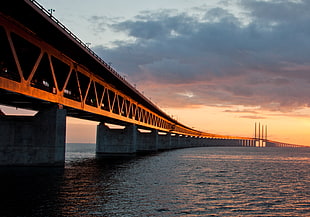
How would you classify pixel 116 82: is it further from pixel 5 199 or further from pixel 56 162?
pixel 5 199

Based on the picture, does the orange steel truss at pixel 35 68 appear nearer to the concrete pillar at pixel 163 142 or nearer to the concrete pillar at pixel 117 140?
the concrete pillar at pixel 117 140

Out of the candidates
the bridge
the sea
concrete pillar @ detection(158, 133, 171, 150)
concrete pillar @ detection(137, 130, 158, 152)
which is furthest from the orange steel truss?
concrete pillar @ detection(158, 133, 171, 150)

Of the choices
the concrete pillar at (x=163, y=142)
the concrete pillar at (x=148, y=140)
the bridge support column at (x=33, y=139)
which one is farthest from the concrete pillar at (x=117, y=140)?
the concrete pillar at (x=163, y=142)

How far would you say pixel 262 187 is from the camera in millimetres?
33750

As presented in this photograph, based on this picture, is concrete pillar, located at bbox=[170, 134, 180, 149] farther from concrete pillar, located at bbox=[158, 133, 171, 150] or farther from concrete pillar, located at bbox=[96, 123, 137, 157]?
concrete pillar, located at bbox=[96, 123, 137, 157]

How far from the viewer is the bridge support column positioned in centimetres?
4112

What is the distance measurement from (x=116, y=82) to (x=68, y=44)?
22.9 meters

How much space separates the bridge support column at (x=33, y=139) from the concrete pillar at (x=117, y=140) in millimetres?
44036

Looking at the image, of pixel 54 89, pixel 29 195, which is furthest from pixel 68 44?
pixel 29 195

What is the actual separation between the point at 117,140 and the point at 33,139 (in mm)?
46493

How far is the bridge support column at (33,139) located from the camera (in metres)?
41.1

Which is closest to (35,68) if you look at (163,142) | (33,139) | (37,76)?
(33,139)

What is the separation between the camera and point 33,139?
4128cm

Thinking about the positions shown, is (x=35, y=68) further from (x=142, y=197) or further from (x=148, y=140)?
(x=148, y=140)
